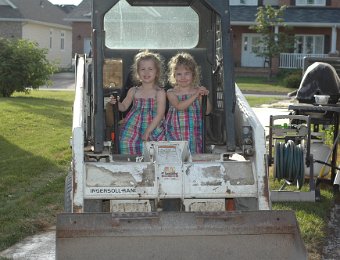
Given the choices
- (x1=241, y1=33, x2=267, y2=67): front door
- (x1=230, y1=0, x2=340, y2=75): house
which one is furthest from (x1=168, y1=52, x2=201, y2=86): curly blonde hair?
(x1=241, y1=33, x2=267, y2=67): front door

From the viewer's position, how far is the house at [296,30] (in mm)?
42844

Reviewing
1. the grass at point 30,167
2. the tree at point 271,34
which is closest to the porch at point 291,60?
the tree at point 271,34

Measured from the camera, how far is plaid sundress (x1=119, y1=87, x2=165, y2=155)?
709 cm

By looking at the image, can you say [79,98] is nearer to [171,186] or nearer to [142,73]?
[142,73]

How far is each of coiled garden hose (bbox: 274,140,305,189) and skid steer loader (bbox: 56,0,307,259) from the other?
2.95ft

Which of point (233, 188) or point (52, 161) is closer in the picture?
point (233, 188)

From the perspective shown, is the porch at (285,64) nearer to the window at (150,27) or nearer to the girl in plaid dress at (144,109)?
the window at (150,27)

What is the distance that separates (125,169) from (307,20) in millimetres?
38017

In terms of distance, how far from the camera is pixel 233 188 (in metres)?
6.20

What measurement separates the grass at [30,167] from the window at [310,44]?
2658cm

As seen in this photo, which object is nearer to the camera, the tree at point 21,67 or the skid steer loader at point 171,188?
the skid steer loader at point 171,188

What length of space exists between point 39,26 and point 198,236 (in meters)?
47.5

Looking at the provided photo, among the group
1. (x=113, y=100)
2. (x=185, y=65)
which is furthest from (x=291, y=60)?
(x=113, y=100)

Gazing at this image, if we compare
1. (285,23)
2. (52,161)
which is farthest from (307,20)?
(52,161)
